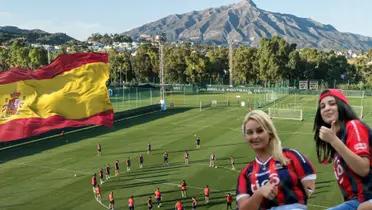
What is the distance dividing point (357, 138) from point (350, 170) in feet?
1.16

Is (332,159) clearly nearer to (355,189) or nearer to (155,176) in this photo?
(355,189)

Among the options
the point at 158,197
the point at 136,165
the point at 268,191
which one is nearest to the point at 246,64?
the point at 136,165

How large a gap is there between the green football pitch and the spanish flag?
16053 mm

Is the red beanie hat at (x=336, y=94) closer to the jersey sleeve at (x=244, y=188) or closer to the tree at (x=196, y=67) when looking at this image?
the jersey sleeve at (x=244, y=188)

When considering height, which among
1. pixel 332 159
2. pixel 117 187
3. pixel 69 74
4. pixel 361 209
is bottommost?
pixel 117 187

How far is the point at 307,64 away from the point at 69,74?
347ft

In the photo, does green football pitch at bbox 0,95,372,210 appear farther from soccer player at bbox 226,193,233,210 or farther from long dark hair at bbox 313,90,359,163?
long dark hair at bbox 313,90,359,163

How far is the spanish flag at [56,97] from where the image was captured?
10.6 metres

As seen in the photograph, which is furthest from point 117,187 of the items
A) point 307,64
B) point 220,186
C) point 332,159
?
point 307,64

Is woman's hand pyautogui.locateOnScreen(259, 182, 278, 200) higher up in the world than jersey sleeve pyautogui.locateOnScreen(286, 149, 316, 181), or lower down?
lower down

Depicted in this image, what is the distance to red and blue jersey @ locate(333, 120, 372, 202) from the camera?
14.1 feet

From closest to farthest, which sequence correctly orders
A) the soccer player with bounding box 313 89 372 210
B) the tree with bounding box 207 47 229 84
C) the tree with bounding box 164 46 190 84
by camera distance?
the soccer player with bounding box 313 89 372 210 < the tree with bounding box 164 46 190 84 < the tree with bounding box 207 47 229 84

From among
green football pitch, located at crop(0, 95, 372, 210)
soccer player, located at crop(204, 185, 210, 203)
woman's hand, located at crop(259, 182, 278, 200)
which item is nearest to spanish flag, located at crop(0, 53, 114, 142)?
woman's hand, located at crop(259, 182, 278, 200)

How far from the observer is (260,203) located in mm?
3842
